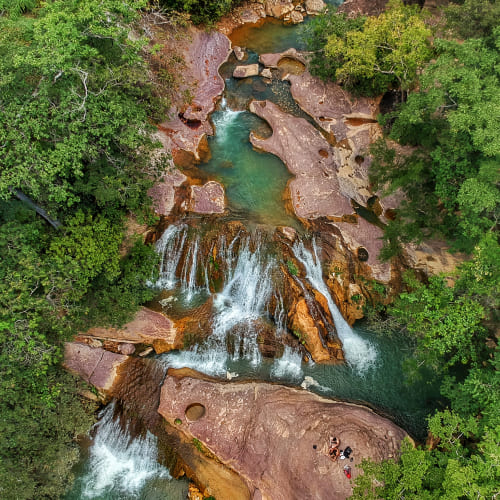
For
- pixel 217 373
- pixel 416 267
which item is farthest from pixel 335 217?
pixel 217 373

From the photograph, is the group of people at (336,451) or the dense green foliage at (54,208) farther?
the group of people at (336,451)

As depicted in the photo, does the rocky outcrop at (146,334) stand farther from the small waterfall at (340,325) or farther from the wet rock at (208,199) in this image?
the small waterfall at (340,325)

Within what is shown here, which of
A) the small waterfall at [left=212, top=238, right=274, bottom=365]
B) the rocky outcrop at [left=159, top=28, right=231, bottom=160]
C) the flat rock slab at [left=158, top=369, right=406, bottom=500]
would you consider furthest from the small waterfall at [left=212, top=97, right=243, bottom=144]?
the flat rock slab at [left=158, top=369, right=406, bottom=500]

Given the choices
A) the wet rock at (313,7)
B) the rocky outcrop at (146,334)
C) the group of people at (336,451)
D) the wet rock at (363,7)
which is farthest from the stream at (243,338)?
the wet rock at (313,7)

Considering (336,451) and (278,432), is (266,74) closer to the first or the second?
(278,432)

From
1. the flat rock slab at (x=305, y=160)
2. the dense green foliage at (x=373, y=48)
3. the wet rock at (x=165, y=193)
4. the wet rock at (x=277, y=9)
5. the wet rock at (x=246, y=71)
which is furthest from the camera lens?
the wet rock at (x=277, y=9)

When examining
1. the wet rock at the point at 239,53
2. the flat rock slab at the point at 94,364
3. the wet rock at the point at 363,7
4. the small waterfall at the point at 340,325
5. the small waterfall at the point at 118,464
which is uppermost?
the wet rock at the point at 363,7

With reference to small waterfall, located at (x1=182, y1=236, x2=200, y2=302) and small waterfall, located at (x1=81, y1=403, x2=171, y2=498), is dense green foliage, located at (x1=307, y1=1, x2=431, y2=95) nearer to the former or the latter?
small waterfall, located at (x1=182, y1=236, x2=200, y2=302)

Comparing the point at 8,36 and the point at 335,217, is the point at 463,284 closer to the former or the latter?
the point at 335,217
